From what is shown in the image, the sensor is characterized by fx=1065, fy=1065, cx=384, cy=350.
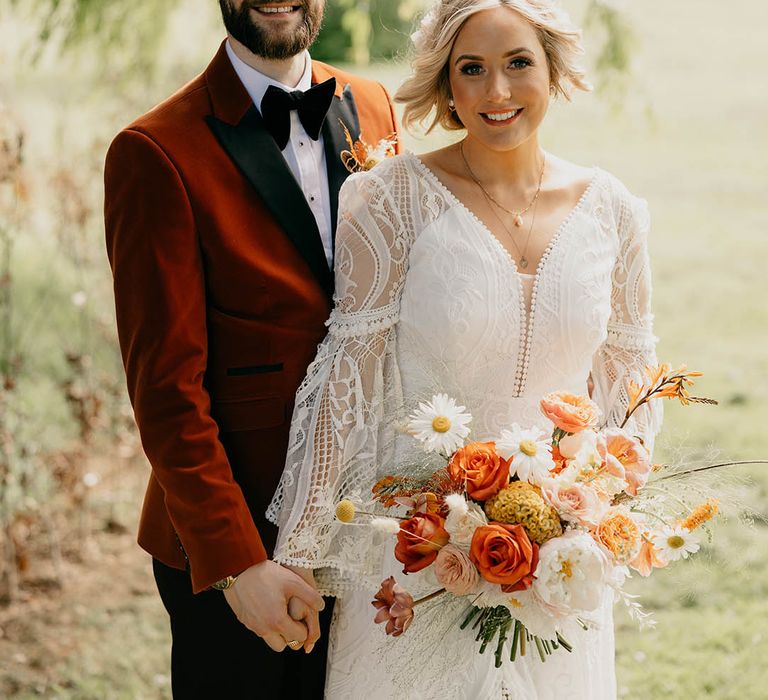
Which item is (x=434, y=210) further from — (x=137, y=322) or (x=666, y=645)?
(x=666, y=645)

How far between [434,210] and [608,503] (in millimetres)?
828

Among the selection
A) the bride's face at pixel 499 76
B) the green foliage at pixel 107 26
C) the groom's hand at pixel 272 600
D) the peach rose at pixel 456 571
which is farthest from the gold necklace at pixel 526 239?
the green foliage at pixel 107 26

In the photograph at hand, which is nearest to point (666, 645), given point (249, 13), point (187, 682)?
point (187, 682)

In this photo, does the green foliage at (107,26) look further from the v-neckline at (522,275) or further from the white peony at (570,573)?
the white peony at (570,573)

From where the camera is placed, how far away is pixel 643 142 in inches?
598

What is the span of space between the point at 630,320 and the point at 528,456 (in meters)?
0.71

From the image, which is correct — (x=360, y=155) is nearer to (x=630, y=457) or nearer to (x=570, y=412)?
(x=570, y=412)

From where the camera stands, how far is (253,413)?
265 centimetres

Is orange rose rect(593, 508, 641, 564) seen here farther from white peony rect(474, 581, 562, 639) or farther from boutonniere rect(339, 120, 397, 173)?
boutonniere rect(339, 120, 397, 173)

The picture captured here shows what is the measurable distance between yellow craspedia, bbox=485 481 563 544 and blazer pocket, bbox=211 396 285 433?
0.68 meters

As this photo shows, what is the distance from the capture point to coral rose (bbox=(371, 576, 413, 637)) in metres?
2.17

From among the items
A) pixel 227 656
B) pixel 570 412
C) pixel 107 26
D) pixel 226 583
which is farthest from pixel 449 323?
pixel 107 26

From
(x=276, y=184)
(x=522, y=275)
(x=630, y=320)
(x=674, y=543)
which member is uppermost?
(x=276, y=184)

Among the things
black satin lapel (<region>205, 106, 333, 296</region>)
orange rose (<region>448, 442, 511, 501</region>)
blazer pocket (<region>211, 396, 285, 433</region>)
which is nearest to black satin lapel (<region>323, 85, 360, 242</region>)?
black satin lapel (<region>205, 106, 333, 296</region>)
